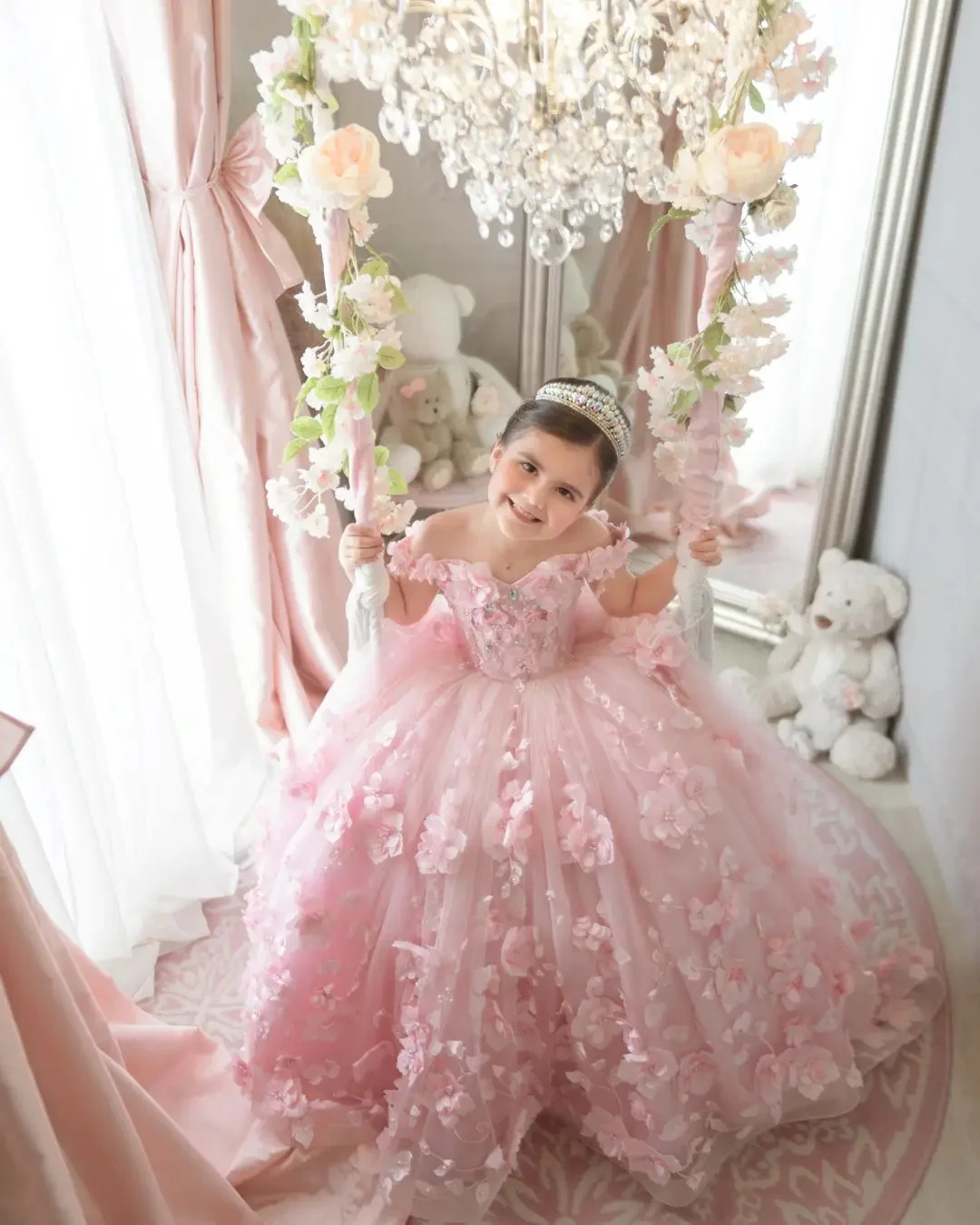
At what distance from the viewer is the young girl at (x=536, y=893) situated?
4.56 feet

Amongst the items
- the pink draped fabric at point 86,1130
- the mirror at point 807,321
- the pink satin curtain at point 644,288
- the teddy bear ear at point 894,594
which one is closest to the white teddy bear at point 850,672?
the teddy bear ear at point 894,594

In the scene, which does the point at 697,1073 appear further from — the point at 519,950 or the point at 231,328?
the point at 231,328

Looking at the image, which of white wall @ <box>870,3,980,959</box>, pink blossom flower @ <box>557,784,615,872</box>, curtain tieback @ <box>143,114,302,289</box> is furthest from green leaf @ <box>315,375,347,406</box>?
white wall @ <box>870,3,980,959</box>

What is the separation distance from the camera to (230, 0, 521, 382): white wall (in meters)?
2.24

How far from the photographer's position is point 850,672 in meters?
2.26

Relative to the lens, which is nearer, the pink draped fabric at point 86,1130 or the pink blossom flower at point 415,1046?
the pink draped fabric at point 86,1130

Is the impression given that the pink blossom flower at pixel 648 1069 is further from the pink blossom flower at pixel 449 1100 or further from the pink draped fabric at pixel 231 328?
the pink draped fabric at pixel 231 328

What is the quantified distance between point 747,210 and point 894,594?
46.6 inches

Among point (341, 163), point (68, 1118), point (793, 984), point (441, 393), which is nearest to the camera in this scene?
point (68, 1118)

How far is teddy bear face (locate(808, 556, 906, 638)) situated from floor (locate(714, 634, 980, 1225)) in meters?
0.34

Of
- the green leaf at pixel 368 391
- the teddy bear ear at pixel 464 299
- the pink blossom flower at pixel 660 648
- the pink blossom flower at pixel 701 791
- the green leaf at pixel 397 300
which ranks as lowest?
the pink blossom flower at pixel 701 791

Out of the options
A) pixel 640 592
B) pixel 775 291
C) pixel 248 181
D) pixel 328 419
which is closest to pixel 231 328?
pixel 248 181

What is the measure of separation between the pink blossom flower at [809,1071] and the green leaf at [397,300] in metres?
1.19

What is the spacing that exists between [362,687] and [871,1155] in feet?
3.43
